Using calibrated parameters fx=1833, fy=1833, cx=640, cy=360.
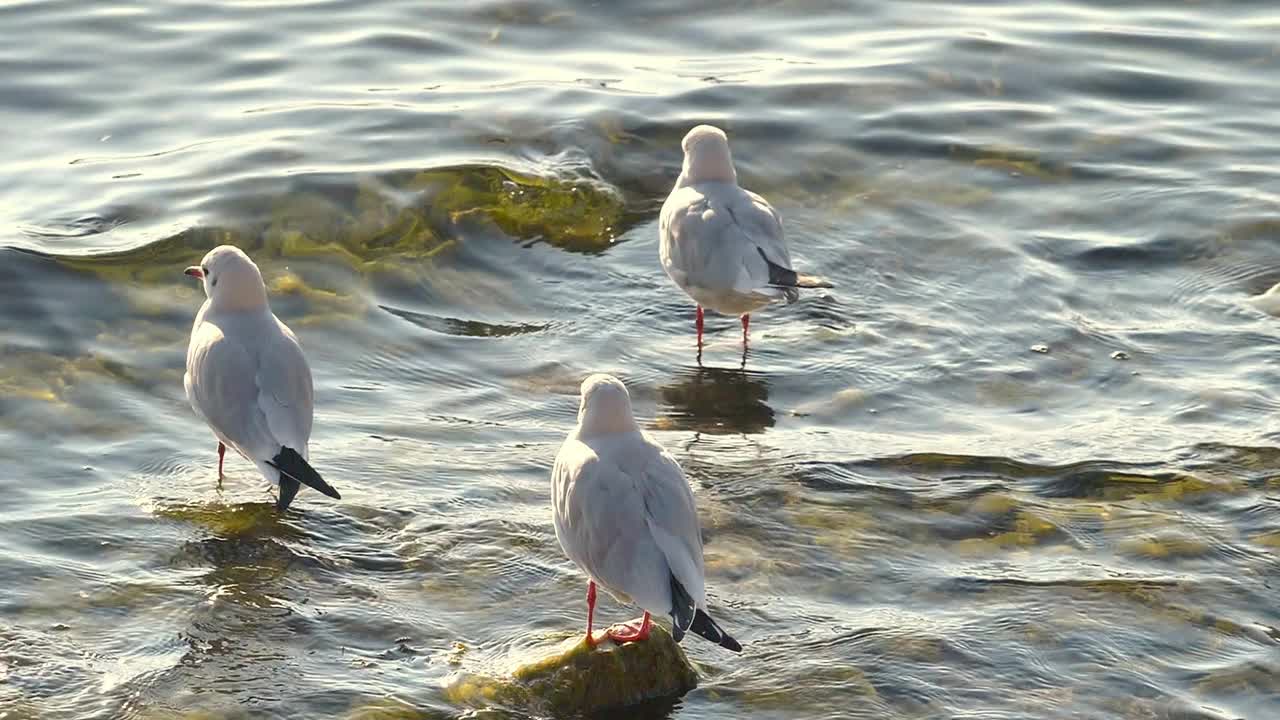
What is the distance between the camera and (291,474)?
7293mm

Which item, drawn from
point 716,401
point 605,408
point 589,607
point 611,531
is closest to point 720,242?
point 716,401

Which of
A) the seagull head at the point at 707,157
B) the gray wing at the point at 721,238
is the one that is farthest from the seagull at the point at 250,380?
the seagull head at the point at 707,157

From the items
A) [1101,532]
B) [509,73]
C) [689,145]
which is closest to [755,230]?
[689,145]

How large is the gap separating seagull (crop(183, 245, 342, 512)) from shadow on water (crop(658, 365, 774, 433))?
1883 mm

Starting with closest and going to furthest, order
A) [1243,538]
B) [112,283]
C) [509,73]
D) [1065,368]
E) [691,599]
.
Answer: [691,599] → [1243,538] → [1065,368] → [112,283] → [509,73]

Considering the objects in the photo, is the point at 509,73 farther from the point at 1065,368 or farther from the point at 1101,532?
the point at 1101,532

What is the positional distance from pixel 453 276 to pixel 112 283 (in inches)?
73.1

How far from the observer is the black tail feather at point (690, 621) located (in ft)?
19.0

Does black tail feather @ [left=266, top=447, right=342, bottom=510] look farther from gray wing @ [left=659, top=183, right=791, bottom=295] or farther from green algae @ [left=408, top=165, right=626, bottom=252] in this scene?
green algae @ [left=408, top=165, right=626, bottom=252]

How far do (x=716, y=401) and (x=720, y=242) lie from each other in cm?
93

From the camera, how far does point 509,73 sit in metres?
13.8

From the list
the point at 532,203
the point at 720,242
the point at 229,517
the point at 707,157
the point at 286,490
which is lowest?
the point at 229,517

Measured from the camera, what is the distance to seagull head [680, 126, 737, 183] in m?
9.84

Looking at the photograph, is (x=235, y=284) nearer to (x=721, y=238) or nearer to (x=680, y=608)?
(x=721, y=238)
